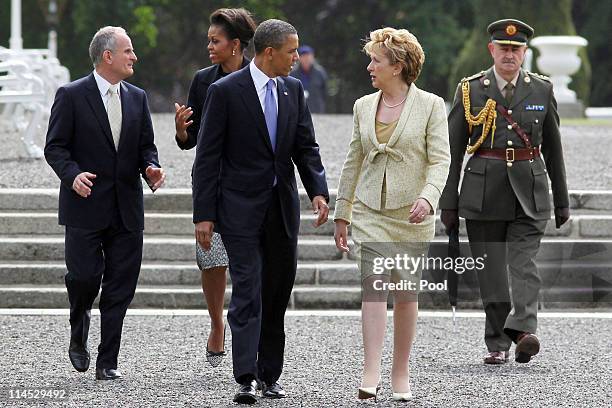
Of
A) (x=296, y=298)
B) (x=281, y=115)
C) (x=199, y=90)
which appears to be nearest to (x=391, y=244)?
(x=281, y=115)

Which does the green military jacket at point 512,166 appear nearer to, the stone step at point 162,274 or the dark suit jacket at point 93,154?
the dark suit jacket at point 93,154

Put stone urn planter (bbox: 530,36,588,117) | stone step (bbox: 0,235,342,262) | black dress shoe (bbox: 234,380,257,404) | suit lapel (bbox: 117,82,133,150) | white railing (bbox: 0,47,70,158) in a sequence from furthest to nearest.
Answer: stone urn planter (bbox: 530,36,588,117) < white railing (bbox: 0,47,70,158) < stone step (bbox: 0,235,342,262) < suit lapel (bbox: 117,82,133,150) < black dress shoe (bbox: 234,380,257,404)

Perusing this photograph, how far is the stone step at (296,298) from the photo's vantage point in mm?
10836

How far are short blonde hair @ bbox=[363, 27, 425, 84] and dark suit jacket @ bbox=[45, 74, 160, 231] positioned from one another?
1398 mm

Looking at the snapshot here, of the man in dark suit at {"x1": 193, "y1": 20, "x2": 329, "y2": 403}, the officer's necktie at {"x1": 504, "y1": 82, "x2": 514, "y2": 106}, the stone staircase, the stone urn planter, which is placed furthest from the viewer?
the stone urn planter

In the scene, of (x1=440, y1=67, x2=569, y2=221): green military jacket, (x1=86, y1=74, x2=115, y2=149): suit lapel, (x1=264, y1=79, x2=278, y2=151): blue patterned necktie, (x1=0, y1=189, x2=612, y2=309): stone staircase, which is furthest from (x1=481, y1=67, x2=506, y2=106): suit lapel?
(x1=86, y1=74, x2=115, y2=149): suit lapel

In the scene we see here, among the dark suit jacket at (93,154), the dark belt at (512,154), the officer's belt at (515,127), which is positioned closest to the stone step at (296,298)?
the dark belt at (512,154)

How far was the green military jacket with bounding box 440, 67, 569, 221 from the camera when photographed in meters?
8.62

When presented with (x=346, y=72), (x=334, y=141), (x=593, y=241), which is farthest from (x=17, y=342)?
(x=346, y=72)

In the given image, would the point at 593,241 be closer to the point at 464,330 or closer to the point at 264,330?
the point at 464,330

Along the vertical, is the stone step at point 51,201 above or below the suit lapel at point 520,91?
below

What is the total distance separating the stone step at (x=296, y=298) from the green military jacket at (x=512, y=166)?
2.07 metres

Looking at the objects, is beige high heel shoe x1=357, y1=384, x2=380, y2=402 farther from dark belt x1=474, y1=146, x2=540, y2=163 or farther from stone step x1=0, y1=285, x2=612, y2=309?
stone step x1=0, y1=285, x2=612, y2=309

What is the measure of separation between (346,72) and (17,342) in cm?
3773
